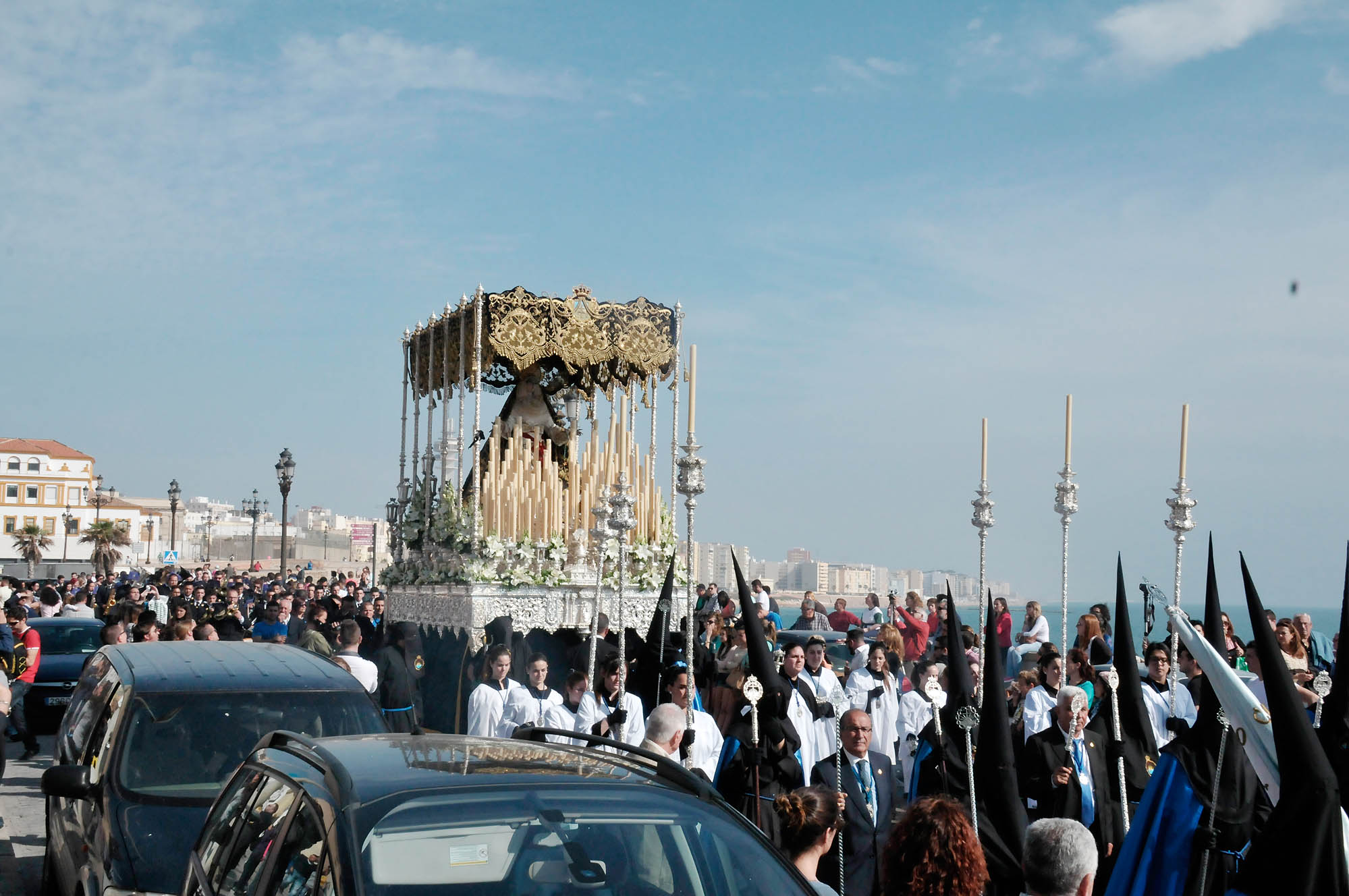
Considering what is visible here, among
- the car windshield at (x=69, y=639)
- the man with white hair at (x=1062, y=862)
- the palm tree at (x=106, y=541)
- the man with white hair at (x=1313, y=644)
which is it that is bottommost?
the palm tree at (x=106, y=541)

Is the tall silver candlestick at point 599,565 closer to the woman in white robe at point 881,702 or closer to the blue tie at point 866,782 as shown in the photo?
the woman in white robe at point 881,702

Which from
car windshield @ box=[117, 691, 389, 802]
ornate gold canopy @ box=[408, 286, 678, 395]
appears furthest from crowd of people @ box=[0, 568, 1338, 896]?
ornate gold canopy @ box=[408, 286, 678, 395]

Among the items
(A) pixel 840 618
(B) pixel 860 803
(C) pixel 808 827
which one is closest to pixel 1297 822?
(C) pixel 808 827

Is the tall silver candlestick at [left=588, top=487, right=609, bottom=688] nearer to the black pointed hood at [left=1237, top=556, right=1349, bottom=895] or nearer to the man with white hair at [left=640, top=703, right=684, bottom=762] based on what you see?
the man with white hair at [left=640, top=703, right=684, bottom=762]

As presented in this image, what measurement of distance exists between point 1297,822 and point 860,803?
8.84ft

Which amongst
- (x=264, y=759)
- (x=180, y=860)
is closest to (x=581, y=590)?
(x=180, y=860)

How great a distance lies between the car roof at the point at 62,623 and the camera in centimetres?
1698

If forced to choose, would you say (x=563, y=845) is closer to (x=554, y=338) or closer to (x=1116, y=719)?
(x=1116, y=719)

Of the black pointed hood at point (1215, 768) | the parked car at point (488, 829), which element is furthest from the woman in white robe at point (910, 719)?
the parked car at point (488, 829)

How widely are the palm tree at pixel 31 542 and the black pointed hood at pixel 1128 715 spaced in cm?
7713

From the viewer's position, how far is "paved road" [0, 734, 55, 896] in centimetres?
866

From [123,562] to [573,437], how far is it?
86.7 metres

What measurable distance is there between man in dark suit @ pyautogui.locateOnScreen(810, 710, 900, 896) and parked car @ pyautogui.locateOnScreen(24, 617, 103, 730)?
36.0 ft

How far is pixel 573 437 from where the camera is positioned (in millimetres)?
17875
